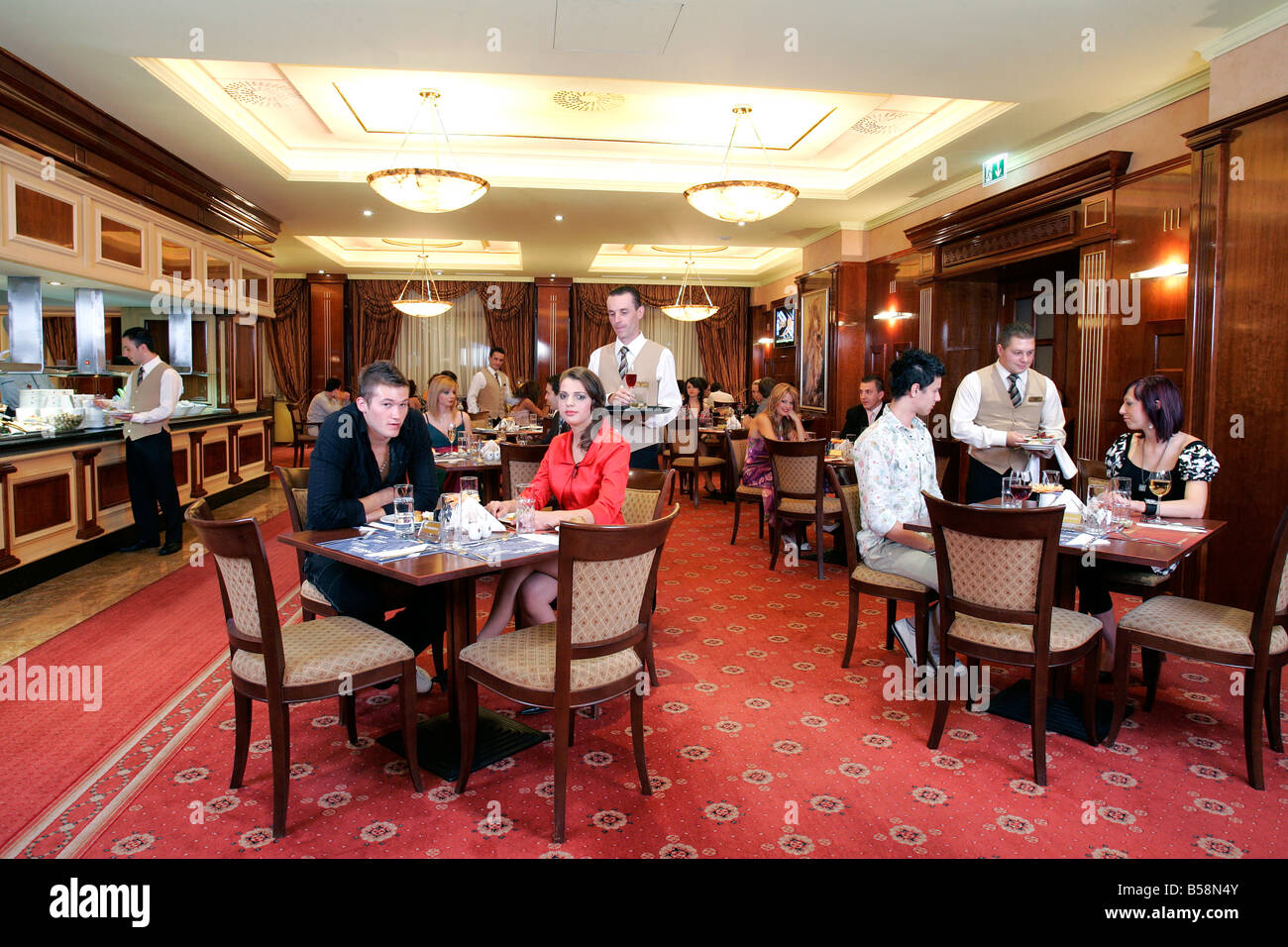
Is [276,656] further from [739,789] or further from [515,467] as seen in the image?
[515,467]

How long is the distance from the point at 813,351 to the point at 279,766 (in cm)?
893

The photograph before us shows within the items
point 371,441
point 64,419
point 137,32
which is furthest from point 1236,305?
point 64,419

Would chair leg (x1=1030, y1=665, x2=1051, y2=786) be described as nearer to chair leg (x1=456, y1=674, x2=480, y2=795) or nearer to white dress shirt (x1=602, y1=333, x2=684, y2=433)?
chair leg (x1=456, y1=674, x2=480, y2=795)

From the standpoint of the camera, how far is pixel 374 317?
14273 millimetres

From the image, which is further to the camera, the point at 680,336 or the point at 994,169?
the point at 680,336

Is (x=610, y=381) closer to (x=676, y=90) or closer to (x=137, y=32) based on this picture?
(x=676, y=90)

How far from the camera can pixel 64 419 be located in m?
5.45

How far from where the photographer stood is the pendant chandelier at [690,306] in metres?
12.5

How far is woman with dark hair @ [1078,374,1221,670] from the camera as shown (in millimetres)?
3281

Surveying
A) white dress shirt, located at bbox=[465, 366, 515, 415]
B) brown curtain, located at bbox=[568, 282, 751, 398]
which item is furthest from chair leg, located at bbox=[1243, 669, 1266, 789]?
brown curtain, located at bbox=[568, 282, 751, 398]

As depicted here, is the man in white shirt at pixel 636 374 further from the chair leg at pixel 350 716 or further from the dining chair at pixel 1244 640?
the dining chair at pixel 1244 640

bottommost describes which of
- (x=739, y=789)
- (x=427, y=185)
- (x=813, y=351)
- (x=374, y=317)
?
(x=739, y=789)

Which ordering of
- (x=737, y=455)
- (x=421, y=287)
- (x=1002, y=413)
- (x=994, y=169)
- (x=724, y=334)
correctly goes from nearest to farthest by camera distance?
(x=1002, y=413) → (x=737, y=455) → (x=994, y=169) → (x=421, y=287) → (x=724, y=334)

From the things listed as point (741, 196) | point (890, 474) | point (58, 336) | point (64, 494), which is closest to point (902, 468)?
point (890, 474)
